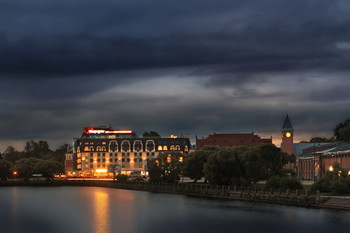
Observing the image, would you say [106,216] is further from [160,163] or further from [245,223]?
[160,163]

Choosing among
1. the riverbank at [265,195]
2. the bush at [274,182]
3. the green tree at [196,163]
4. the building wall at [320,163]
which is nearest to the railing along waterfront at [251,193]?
the riverbank at [265,195]

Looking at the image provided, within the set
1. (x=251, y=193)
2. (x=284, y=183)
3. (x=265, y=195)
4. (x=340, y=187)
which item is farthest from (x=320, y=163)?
(x=340, y=187)

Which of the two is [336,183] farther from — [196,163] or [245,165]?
[196,163]

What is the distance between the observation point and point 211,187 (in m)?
148

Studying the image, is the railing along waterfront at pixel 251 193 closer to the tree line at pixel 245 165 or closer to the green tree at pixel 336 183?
the tree line at pixel 245 165

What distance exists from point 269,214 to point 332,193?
55.4 feet

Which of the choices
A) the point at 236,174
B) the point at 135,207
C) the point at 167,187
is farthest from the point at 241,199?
the point at 167,187

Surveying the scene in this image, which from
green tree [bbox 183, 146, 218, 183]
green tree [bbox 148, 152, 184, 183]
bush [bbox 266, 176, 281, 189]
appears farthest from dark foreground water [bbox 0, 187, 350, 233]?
green tree [bbox 148, 152, 184, 183]

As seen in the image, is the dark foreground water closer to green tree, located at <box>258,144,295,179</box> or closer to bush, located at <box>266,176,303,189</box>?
bush, located at <box>266,176,303,189</box>

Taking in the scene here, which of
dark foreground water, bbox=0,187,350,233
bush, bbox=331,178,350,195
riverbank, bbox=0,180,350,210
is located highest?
bush, bbox=331,178,350,195

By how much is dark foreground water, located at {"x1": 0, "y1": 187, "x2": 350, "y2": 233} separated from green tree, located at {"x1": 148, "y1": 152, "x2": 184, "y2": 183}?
5408 cm

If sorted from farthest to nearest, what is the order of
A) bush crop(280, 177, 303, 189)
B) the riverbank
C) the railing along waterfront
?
bush crop(280, 177, 303, 189), the railing along waterfront, the riverbank

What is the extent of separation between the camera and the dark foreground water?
292 feet

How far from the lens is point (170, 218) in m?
103
